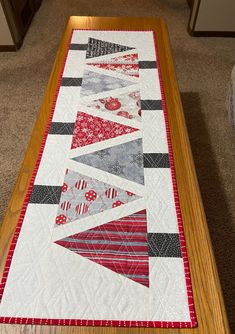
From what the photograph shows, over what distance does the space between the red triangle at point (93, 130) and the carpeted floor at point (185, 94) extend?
665mm

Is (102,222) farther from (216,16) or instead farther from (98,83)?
(216,16)

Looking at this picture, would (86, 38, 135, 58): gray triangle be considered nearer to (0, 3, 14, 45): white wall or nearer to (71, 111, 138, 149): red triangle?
(71, 111, 138, 149): red triangle

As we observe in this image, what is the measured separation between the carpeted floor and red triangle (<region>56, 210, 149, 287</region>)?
0.63 metres

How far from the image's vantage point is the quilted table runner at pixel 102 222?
69cm

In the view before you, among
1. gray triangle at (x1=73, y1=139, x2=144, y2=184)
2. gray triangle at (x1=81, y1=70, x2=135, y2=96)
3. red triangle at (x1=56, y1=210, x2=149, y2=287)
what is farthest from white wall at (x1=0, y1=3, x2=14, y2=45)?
red triangle at (x1=56, y1=210, x2=149, y2=287)

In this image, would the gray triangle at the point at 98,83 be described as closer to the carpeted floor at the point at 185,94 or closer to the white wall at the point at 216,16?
the carpeted floor at the point at 185,94

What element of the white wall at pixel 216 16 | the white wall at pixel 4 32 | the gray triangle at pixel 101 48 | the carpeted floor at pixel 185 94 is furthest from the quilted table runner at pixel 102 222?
the white wall at pixel 216 16

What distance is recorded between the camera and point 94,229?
0.82 meters

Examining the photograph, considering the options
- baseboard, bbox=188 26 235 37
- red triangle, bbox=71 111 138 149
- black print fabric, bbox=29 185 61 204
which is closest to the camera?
black print fabric, bbox=29 185 61 204

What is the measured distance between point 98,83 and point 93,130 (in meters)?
0.31

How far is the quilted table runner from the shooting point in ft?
2.27

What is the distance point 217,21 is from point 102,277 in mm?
2503

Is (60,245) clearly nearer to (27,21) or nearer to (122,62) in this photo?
(122,62)

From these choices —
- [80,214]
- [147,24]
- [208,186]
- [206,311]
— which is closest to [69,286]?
[80,214]
